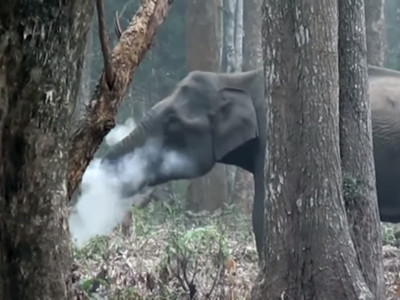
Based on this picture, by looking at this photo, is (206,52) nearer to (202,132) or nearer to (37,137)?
(202,132)

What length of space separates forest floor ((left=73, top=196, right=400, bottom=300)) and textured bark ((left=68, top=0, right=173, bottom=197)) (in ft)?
7.61

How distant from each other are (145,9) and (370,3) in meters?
11.5

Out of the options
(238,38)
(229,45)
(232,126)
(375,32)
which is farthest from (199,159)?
(238,38)

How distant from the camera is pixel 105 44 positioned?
359cm

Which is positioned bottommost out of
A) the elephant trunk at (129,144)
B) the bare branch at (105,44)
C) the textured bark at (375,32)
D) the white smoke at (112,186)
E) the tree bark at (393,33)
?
the white smoke at (112,186)

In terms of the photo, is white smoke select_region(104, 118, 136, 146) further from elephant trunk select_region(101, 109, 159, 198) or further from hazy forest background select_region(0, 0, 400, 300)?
elephant trunk select_region(101, 109, 159, 198)

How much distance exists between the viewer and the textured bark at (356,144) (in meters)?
7.30

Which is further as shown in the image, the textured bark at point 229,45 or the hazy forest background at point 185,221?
the textured bark at point 229,45

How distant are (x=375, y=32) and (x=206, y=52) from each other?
2.67 metres

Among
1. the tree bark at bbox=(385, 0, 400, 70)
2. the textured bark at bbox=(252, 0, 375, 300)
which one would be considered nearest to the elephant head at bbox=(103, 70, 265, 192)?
the textured bark at bbox=(252, 0, 375, 300)

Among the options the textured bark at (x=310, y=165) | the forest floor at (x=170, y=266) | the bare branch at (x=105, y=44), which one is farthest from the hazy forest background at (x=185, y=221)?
the textured bark at (x=310, y=165)

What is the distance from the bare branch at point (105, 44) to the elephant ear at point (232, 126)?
663 cm

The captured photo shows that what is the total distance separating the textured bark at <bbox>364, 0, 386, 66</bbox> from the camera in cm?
1480

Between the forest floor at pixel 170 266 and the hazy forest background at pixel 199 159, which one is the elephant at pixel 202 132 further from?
the forest floor at pixel 170 266
